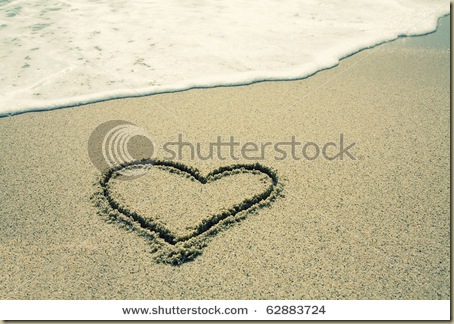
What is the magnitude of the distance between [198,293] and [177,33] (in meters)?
3.41

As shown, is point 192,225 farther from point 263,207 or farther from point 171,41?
point 171,41

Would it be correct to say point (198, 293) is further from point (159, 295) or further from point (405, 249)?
point (405, 249)

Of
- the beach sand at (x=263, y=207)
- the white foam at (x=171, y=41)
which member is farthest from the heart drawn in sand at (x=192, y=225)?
the white foam at (x=171, y=41)

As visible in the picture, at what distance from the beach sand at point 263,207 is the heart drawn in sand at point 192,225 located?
0.04 metres

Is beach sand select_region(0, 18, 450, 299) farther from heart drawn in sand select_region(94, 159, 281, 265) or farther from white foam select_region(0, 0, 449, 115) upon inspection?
white foam select_region(0, 0, 449, 115)

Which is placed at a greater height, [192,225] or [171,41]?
[171,41]

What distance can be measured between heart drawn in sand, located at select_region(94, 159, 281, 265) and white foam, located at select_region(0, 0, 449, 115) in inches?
44.2

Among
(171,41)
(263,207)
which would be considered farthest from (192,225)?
(171,41)

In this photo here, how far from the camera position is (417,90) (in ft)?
10.4

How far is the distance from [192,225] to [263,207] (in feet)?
1.27

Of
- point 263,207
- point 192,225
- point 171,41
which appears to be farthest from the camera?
point 171,41

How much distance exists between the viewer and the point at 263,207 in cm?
206

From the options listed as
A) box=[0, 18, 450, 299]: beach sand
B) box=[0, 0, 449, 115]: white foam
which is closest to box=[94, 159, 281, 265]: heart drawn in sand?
box=[0, 18, 450, 299]: beach sand

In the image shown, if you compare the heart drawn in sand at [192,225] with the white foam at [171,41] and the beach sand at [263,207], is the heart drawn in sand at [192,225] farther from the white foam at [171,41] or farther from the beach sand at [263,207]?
the white foam at [171,41]
